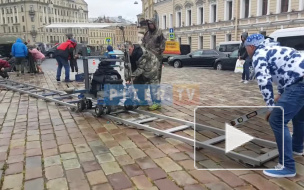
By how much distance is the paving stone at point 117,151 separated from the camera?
3.93 metres

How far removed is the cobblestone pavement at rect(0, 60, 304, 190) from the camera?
3.10m

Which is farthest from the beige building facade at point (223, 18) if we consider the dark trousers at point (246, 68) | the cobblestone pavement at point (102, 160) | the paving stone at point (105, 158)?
the paving stone at point (105, 158)

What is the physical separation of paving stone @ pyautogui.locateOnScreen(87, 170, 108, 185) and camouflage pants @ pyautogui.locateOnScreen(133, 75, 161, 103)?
289 centimetres

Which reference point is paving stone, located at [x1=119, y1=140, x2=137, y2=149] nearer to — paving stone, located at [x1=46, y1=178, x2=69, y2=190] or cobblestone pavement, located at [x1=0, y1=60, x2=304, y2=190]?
cobblestone pavement, located at [x1=0, y1=60, x2=304, y2=190]

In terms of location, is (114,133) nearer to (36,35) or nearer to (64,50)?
(64,50)

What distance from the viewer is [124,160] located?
3.70m

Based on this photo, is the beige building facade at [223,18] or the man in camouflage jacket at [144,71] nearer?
the man in camouflage jacket at [144,71]

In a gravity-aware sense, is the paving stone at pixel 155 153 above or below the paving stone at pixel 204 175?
above

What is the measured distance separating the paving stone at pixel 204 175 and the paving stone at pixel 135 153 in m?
0.79

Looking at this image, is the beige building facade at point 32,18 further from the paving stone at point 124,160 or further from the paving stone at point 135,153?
the paving stone at point 124,160

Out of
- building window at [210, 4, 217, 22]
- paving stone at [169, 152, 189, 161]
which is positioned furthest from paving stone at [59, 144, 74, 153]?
building window at [210, 4, 217, 22]

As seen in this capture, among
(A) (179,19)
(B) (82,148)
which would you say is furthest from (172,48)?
(A) (179,19)

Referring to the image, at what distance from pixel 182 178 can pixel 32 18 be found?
378 ft

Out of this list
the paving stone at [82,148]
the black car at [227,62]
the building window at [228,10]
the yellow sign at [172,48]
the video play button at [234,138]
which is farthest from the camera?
the building window at [228,10]
